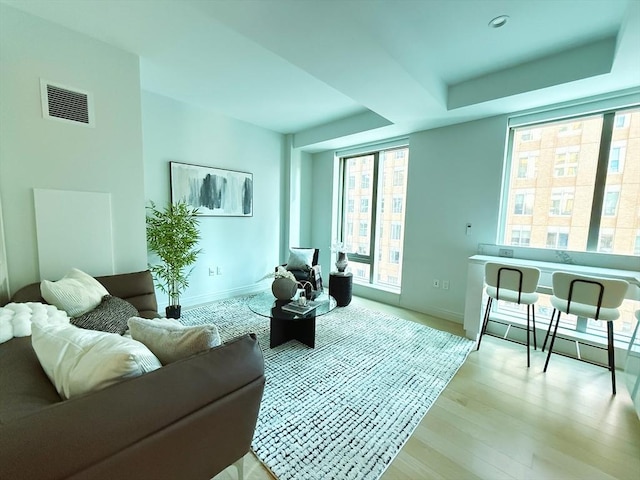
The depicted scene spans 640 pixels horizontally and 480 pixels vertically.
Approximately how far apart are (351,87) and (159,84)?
213cm

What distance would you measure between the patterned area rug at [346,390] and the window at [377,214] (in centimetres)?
118

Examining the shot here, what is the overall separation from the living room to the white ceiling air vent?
0.04 m

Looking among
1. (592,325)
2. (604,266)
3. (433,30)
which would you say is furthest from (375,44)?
(592,325)

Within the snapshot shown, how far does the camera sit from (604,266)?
2.44 meters

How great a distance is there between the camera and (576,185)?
103 inches

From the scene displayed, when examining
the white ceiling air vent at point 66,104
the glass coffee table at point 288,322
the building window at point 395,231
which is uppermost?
the white ceiling air vent at point 66,104

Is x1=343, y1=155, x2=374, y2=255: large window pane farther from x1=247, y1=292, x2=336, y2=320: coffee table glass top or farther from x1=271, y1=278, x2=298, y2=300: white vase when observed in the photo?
x1=271, y1=278, x2=298, y2=300: white vase

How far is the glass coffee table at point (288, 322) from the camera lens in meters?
2.43

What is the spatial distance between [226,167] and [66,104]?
1.88 metres

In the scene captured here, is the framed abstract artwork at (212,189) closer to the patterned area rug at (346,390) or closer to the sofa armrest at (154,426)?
the patterned area rug at (346,390)

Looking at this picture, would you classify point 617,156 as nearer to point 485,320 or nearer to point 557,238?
point 557,238

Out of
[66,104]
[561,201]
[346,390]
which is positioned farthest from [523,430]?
[66,104]

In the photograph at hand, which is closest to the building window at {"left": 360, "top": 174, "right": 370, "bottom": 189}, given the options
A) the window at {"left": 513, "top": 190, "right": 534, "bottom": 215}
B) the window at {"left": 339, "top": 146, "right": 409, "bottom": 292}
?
the window at {"left": 339, "top": 146, "right": 409, "bottom": 292}

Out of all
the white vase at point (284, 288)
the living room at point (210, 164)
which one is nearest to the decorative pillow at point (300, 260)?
the living room at point (210, 164)
